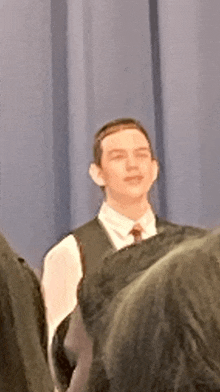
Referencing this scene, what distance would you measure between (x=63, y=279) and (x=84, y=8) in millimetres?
663

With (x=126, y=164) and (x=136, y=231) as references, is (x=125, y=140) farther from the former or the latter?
(x=136, y=231)

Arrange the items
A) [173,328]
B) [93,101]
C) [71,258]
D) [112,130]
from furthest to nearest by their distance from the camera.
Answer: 1. [93,101]
2. [112,130]
3. [71,258]
4. [173,328]

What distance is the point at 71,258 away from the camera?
959mm

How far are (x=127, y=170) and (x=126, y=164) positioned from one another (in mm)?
12

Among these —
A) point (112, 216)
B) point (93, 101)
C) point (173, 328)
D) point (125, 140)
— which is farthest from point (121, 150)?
point (173, 328)

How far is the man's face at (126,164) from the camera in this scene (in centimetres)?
102

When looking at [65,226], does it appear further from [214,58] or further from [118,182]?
[214,58]

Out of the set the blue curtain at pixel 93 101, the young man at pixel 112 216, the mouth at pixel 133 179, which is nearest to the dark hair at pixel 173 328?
the young man at pixel 112 216

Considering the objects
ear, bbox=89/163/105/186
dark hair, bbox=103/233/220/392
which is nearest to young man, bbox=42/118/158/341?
ear, bbox=89/163/105/186

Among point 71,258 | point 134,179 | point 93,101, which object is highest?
point 93,101

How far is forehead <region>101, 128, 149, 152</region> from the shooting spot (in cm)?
101

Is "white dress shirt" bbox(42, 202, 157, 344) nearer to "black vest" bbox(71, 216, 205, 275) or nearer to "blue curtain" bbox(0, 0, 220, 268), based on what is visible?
"black vest" bbox(71, 216, 205, 275)

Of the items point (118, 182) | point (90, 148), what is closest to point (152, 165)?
point (118, 182)

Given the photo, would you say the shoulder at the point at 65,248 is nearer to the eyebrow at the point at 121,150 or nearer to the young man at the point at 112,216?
the young man at the point at 112,216
